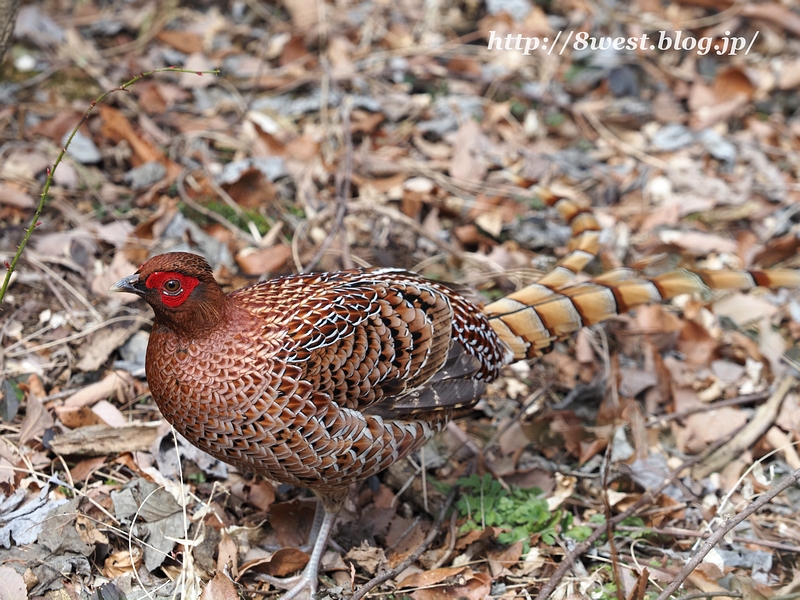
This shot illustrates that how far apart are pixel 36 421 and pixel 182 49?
10.5 feet

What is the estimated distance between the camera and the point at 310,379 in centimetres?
297

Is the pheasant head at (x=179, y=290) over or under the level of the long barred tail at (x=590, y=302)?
over

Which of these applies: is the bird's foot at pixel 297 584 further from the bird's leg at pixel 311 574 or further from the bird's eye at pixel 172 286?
the bird's eye at pixel 172 286

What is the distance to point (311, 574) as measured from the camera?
132 inches

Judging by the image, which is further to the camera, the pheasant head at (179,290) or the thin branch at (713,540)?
the pheasant head at (179,290)

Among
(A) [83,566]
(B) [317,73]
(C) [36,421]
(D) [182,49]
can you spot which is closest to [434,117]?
(B) [317,73]

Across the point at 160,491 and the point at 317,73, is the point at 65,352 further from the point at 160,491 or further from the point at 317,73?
the point at 317,73

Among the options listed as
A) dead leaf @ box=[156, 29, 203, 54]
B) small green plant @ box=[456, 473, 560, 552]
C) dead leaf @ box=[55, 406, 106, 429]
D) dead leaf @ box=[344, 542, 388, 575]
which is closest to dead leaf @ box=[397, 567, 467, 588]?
dead leaf @ box=[344, 542, 388, 575]

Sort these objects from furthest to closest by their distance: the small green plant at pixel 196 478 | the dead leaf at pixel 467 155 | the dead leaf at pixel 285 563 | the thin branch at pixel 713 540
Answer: the dead leaf at pixel 467 155
the small green plant at pixel 196 478
the dead leaf at pixel 285 563
the thin branch at pixel 713 540

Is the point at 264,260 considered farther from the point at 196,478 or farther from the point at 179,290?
the point at 179,290

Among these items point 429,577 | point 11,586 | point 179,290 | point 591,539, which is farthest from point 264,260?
point 591,539

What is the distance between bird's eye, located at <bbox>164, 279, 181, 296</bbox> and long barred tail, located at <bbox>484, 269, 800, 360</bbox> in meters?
1.51

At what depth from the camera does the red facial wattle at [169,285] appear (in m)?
2.87

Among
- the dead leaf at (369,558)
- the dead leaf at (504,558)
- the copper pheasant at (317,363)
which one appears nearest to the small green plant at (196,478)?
the copper pheasant at (317,363)
